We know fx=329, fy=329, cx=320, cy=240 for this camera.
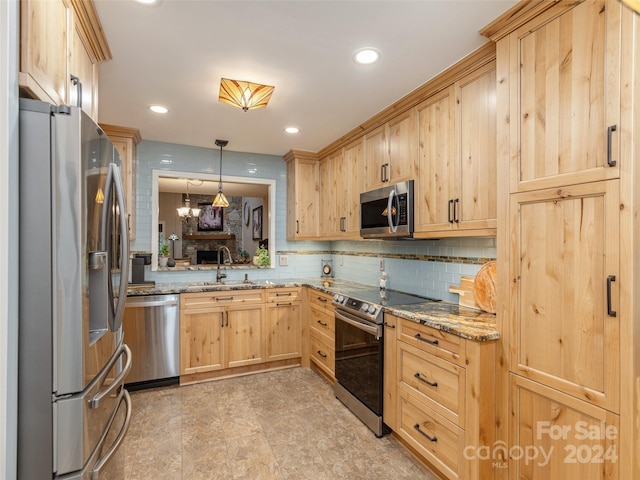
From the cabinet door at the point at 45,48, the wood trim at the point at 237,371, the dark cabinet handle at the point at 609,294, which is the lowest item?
the wood trim at the point at 237,371

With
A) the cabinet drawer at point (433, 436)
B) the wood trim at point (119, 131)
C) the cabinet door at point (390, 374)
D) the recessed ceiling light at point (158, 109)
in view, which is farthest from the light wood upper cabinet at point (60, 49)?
the cabinet drawer at point (433, 436)

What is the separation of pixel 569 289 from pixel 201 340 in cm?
307

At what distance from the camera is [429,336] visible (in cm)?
197

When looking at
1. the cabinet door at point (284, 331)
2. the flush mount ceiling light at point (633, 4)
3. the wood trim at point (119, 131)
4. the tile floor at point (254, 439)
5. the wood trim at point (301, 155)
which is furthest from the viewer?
the wood trim at point (301, 155)

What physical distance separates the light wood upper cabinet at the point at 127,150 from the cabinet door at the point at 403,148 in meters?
2.51

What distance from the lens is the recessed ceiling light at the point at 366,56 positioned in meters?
1.93

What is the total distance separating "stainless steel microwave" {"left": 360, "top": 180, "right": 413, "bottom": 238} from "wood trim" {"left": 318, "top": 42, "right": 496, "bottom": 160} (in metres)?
0.60

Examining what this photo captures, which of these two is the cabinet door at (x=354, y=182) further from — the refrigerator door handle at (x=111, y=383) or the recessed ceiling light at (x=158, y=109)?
the refrigerator door handle at (x=111, y=383)

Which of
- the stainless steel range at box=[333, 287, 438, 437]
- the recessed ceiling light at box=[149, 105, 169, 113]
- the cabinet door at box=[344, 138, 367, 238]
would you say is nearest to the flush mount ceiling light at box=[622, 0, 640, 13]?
the stainless steel range at box=[333, 287, 438, 437]

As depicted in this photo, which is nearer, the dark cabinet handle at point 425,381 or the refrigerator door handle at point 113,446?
the refrigerator door handle at point 113,446

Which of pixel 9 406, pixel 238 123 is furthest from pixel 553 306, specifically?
pixel 238 123

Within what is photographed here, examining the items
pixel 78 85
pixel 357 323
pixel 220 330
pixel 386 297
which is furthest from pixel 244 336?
pixel 78 85

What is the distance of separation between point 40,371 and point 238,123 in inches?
102

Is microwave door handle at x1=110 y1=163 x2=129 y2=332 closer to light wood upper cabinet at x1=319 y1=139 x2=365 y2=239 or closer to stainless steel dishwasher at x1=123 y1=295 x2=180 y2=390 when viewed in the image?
stainless steel dishwasher at x1=123 y1=295 x2=180 y2=390
